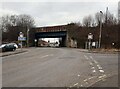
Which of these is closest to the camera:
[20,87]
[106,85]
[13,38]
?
[20,87]

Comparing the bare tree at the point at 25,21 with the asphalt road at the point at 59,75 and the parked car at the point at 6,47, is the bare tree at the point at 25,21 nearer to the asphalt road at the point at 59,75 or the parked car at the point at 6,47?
the parked car at the point at 6,47

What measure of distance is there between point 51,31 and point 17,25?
14168 mm

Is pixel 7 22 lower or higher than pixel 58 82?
higher

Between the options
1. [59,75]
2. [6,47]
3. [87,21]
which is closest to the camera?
[59,75]

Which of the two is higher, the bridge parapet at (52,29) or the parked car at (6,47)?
the bridge parapet at (52,29)

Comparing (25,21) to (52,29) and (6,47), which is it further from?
(6,47)

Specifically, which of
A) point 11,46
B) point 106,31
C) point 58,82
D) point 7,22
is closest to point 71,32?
point 106,31

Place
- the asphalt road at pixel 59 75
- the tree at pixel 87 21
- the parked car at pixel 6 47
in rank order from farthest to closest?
the tree at pixel 87 21
the parked car at pixel 6 47
the asphalt road at pixel 59 75

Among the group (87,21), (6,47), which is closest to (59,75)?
(6,47)

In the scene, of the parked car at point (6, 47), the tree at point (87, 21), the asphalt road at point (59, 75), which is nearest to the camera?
the asphalt road at point (59, 75)

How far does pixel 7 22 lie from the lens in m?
123

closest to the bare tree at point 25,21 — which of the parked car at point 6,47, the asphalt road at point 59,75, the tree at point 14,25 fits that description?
the tree at point 14,25

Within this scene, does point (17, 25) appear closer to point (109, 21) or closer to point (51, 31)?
point (51, 31)

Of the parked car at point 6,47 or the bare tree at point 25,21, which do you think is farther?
the bare tree at point 25,21
